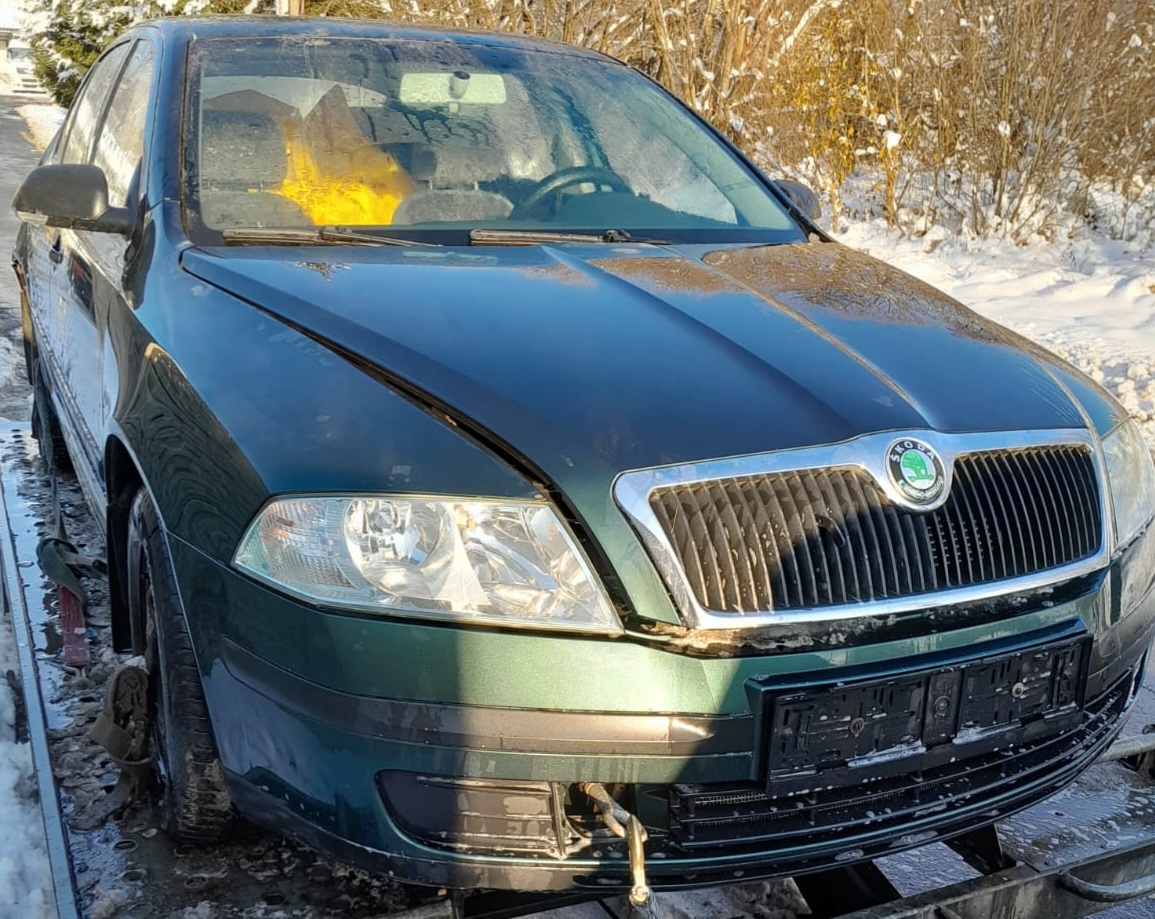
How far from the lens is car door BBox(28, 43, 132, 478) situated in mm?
3258

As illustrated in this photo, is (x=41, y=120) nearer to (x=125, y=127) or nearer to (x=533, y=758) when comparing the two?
(x=125, y=127)

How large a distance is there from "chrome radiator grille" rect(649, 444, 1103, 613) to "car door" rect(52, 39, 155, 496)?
1.58 metres

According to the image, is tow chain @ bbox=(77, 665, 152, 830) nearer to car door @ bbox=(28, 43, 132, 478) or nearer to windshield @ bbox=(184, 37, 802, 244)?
car door @ bbox=(28, 43, 132, 478)

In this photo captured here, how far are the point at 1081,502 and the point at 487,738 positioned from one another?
116 centimetres

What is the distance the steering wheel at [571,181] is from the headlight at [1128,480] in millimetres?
1442

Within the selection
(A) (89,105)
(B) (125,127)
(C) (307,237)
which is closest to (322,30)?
(B) (125,127)

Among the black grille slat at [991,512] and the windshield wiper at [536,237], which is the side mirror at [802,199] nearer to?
the windshield wiper at [536,237]

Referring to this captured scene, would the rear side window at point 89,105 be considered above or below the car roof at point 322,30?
below

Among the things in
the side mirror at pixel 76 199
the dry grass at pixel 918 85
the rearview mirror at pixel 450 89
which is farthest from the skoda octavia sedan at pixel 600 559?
the dry grass at pixel 918 85

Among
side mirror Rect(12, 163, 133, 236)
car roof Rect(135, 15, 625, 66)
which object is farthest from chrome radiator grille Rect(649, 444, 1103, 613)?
car roof Rect(135, 15, 625, 66)

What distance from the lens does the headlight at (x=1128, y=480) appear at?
2320mm

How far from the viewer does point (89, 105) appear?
4273 mm

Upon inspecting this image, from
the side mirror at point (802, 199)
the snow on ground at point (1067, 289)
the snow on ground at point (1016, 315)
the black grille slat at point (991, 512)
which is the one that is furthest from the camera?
the snow on ground at point (1067, 289)

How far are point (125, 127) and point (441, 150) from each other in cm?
90
